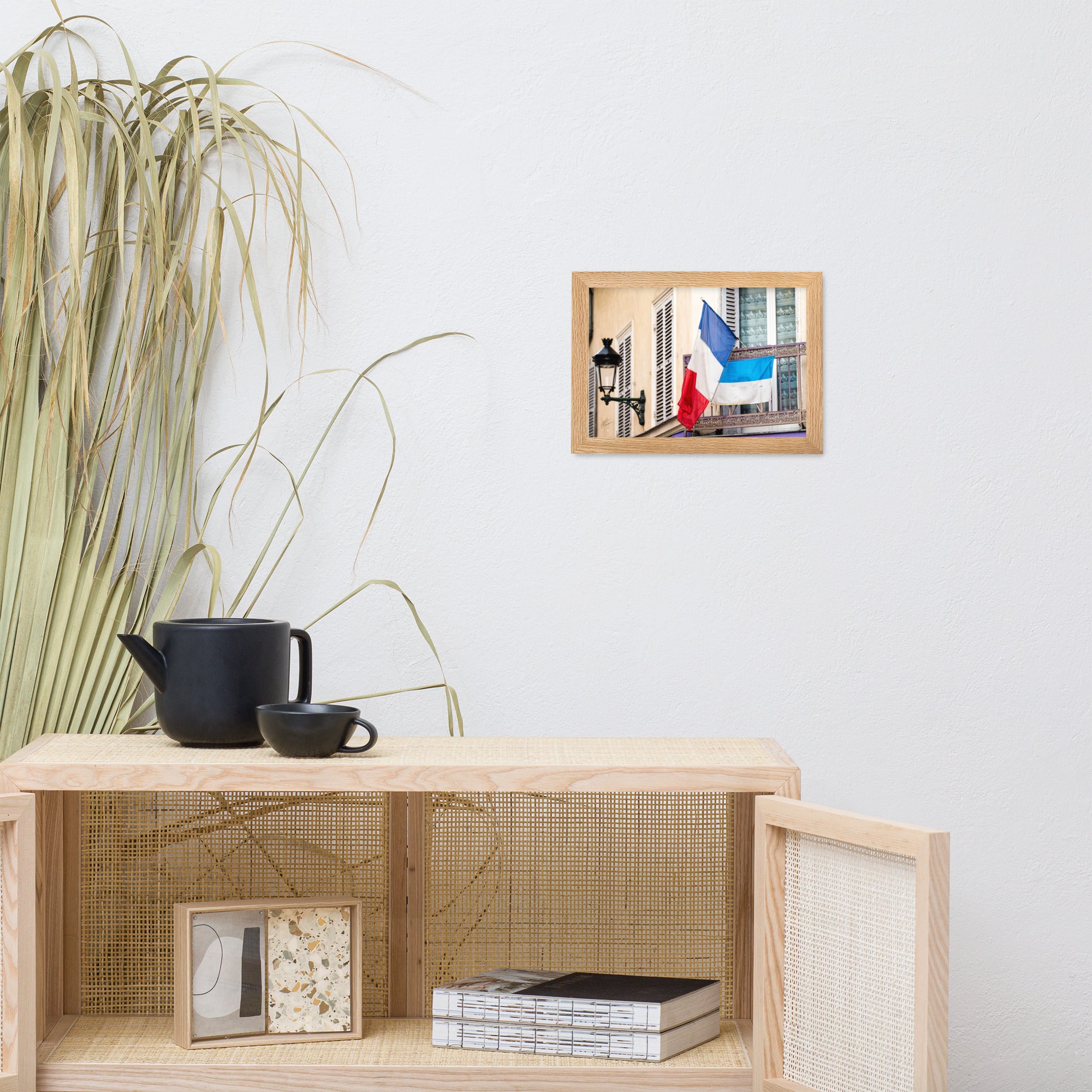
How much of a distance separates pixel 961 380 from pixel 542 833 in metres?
0.86

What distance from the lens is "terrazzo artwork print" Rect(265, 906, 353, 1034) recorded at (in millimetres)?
1237

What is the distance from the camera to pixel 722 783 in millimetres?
1153

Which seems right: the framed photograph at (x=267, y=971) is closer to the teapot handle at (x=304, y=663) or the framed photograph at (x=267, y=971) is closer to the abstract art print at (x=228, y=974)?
the abstract art print at (x=228, y=974)

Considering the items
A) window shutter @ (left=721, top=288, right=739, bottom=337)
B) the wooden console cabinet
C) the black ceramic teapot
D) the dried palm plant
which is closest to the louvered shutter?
window shutter @ (left=721, top=288, right=739, bottom=337)

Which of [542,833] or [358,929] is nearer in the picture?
[358,929]

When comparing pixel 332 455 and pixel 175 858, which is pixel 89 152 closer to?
pixel 332 455

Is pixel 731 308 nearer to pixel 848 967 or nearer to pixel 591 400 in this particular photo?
pixel 591 400

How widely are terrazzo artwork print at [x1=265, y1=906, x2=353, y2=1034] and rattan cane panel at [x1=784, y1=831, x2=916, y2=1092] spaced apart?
1.63 ft

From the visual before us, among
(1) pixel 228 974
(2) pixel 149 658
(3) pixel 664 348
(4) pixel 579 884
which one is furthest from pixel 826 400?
(1) pixel 228 974

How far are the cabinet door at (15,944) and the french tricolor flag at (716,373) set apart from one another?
0.97 meters


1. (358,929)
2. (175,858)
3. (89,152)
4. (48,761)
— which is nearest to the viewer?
(48,761)

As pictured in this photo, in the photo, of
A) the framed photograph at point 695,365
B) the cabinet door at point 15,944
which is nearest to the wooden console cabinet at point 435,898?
the cabinet door at point 15,944

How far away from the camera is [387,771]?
1.14 meters

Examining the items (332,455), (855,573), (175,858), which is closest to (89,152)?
(332,455)
